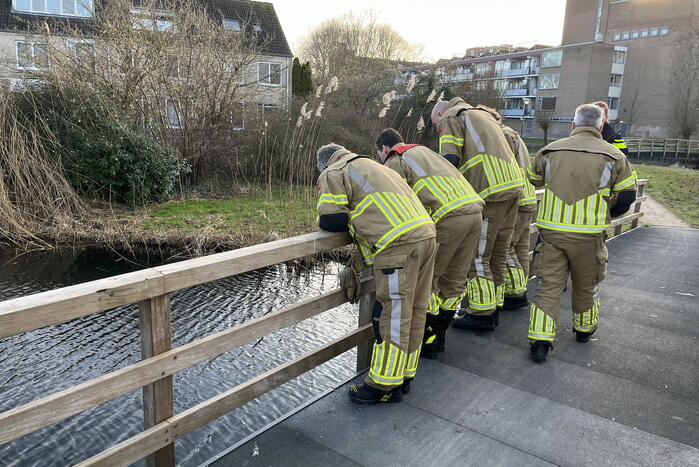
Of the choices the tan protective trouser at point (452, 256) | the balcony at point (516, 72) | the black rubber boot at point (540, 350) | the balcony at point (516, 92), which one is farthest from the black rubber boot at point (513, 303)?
the balcony at point (516, 72)

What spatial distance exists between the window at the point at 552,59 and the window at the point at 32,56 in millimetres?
53766

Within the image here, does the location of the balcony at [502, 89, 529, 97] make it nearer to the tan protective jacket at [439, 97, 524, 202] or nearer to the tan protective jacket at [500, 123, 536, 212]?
the tan protective jacket at [500, 123, 536, 212]

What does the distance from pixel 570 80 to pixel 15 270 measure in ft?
183

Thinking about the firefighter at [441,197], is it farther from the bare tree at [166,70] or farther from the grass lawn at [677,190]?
the grass lawn at [677,190]

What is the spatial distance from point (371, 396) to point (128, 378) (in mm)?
1544

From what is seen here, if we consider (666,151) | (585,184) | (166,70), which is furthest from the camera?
(666,151)

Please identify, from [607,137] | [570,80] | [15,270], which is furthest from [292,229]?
[570,80]

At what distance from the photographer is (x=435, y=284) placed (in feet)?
12.1

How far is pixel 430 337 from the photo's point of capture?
392 cm

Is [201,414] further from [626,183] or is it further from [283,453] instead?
[626,183]

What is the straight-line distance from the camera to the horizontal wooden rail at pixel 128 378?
6.30 feet

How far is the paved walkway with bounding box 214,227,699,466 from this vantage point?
9.21ft

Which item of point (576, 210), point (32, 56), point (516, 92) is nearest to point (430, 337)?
point (576, 210)

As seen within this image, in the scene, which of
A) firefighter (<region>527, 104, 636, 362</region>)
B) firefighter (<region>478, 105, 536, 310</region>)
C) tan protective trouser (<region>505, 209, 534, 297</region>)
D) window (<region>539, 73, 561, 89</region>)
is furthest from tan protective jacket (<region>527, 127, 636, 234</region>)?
window (<region>539, 73, 561, 89</region>)
